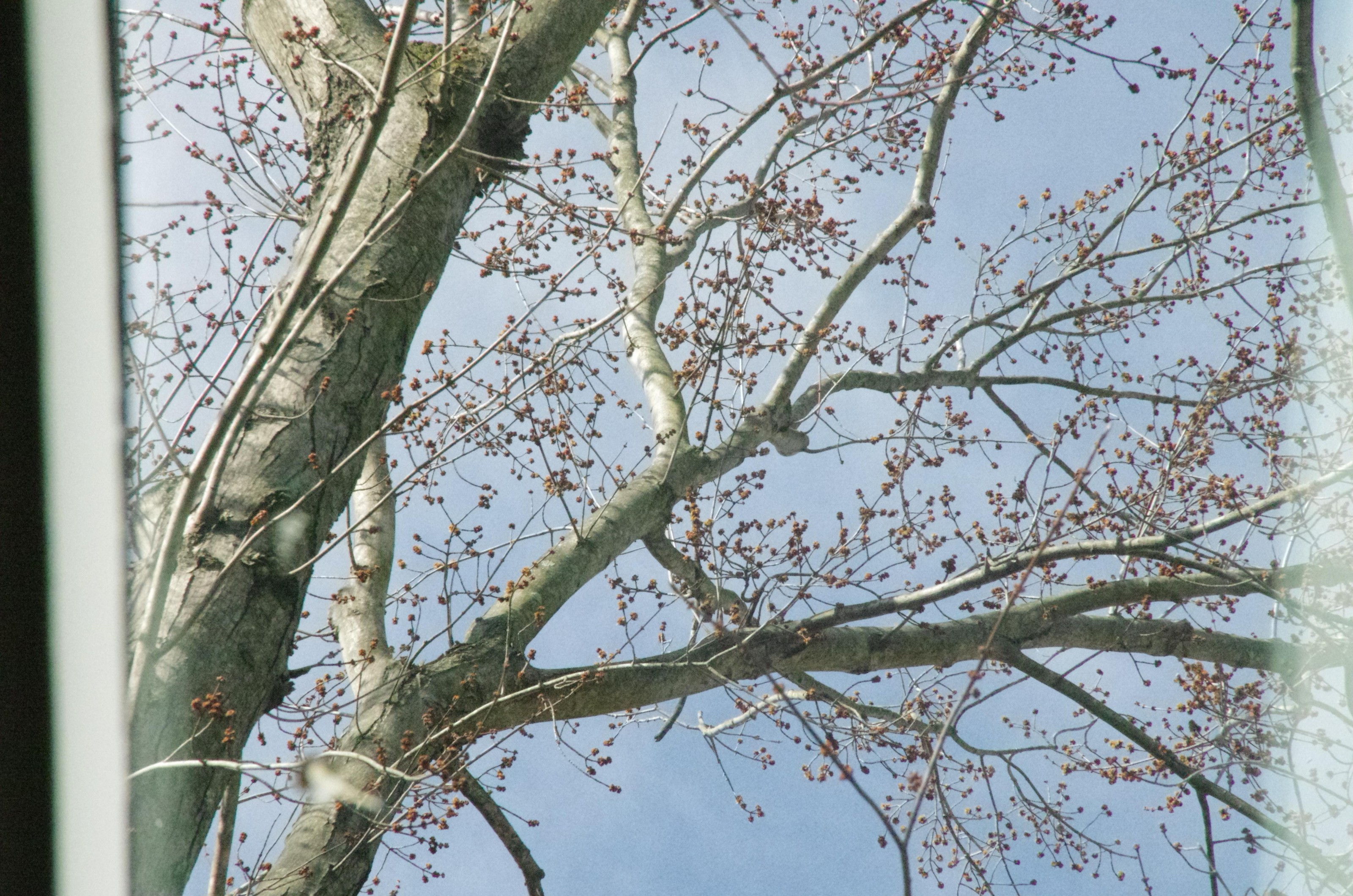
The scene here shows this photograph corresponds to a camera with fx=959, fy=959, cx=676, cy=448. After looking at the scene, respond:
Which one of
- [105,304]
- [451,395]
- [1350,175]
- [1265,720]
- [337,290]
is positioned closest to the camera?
[105,304]

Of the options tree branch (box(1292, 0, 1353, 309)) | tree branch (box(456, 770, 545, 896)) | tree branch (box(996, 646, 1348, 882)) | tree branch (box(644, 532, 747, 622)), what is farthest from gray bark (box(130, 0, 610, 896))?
tree branch (box(996, 646, 1348, 882))

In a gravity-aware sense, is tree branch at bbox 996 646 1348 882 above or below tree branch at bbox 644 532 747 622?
below

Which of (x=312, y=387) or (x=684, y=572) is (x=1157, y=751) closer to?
(x=684, y=572)

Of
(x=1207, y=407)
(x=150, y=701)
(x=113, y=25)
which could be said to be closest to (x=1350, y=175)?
(x=1207, y=407)

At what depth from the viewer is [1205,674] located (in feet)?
17.1

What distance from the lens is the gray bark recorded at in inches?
95.7

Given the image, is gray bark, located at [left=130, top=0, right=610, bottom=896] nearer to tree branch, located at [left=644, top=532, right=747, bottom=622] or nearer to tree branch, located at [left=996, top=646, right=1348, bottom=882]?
tree branch, located at [left=644, top=532, right=747, bottom=622]

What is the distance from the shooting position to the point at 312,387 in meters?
3.04

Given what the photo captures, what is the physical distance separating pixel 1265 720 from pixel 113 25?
5.29 meters

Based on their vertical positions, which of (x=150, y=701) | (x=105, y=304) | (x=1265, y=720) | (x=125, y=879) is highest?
(x=1265, y=720)

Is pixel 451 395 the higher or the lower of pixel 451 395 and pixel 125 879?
the higher

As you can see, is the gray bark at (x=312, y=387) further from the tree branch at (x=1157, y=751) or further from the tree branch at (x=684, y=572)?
the tree branch at (x=1157, y=751)

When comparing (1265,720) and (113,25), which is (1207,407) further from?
(113,25)

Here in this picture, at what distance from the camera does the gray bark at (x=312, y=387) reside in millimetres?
2430
